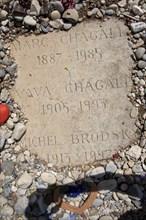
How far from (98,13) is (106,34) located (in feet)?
0.63

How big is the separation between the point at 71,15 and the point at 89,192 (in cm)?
147

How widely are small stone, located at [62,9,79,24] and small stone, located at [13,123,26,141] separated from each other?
3.20ft

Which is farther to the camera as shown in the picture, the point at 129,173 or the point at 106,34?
the point at 106,34

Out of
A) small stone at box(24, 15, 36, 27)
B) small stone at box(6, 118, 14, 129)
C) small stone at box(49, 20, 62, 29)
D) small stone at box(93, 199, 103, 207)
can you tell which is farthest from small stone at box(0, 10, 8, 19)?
small stone at box(93, 199, 103, 207)

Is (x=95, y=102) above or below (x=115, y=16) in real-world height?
below

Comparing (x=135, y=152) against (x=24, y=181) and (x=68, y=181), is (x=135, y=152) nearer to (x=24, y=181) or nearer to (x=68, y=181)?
(x=68, y=181)

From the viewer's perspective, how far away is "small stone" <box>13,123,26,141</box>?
11.0ft

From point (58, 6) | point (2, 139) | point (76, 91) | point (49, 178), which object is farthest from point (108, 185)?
point (58, 6)

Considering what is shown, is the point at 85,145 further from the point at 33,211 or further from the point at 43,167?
the point at 33,211

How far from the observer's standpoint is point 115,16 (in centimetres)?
345

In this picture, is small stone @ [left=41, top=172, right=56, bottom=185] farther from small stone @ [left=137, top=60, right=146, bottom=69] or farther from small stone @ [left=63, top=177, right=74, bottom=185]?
small stone @ [left=137, top=60, right=146, bottom=69]

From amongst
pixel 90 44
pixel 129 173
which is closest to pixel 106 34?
pixel 90 44

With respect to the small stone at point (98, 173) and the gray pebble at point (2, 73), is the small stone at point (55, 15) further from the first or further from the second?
the small stone at point (98, 173)

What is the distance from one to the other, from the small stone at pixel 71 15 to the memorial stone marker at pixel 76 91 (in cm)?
9
